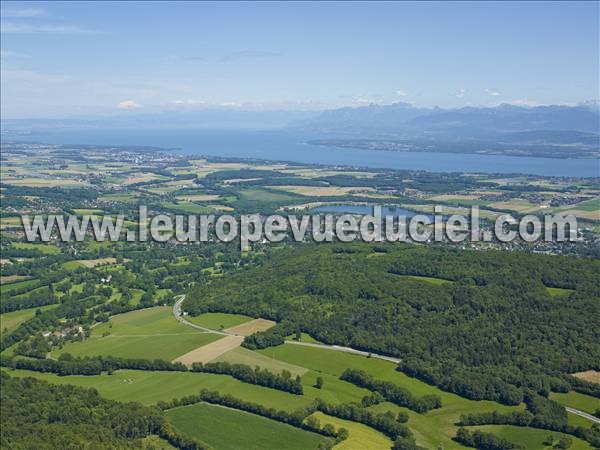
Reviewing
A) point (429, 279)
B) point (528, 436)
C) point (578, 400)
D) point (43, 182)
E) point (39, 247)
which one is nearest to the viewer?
point (528, 436)

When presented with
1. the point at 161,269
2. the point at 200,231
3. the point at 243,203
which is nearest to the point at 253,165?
the point at 243,203

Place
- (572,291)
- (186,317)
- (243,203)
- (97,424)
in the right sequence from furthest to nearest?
(243,203) < (186,317) < (572,291) < (97,424)

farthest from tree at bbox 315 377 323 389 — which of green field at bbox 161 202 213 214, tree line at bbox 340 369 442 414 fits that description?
green field at bbox 161 202 213 214

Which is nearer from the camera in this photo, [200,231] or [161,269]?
[161,269]

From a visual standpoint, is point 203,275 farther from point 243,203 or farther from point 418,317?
point 243,203

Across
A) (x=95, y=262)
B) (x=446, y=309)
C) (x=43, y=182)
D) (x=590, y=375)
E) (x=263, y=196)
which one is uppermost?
(x=43, y=182)

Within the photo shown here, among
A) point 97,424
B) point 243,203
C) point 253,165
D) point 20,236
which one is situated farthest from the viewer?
point 253,165

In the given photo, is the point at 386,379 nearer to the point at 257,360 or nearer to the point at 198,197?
the point at 257,360

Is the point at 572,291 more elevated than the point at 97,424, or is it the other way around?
the point at 572,291

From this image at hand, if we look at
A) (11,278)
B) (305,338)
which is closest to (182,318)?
(305,338)
